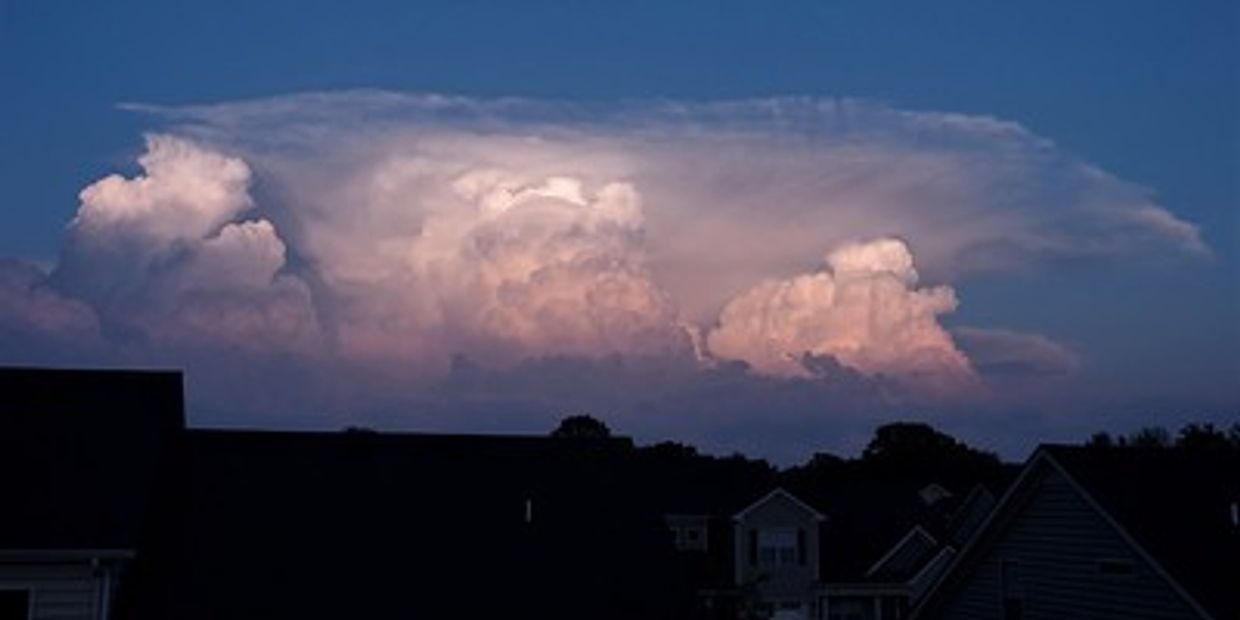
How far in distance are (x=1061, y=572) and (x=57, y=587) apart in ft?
65.4

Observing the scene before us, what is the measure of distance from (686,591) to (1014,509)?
7.57 m

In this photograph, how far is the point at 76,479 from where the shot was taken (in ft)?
82.8

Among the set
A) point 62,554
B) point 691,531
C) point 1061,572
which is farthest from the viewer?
point 691,531

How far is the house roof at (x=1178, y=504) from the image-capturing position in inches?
958

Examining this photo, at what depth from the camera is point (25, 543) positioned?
23.3 metres

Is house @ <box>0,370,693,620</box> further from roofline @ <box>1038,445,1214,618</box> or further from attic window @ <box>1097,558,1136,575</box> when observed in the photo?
attic window @ <box>1097,558,1136,575</box>

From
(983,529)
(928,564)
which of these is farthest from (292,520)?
(928,564)

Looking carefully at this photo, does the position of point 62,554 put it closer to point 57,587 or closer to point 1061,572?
point 57,587

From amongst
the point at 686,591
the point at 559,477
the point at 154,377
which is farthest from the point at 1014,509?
the point at 154,377

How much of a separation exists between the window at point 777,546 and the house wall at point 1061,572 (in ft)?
A: 67.2

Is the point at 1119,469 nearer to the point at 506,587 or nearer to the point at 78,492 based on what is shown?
the point at 506,587

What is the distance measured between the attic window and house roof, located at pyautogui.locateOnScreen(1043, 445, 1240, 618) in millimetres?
→ 736

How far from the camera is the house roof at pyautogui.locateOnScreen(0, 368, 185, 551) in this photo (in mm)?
23891

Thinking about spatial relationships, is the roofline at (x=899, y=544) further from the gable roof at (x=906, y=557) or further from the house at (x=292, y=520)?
the house at (x=292, y=520)
